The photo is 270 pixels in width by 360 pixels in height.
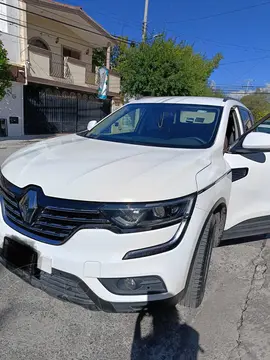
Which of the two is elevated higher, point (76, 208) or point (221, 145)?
point (221, 145)

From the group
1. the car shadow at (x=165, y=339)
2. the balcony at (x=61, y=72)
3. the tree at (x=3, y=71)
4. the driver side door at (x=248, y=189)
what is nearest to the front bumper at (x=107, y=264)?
the car shadow at (x=165, y=339)

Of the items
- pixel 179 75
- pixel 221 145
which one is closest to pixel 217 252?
pixel 221 145

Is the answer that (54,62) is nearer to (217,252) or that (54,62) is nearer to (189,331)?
(217,252)

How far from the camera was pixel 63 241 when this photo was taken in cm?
188

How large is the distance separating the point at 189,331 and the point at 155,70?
13379 mm

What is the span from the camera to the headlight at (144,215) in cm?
181

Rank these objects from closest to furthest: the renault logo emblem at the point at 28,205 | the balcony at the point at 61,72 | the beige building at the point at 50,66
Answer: the renault logo emblem at the point at 28,205 < the beige building at the point at 50,66 < the balcony at the point at 61,72

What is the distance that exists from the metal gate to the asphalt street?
557 inches

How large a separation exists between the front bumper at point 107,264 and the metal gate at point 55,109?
48.6 ft

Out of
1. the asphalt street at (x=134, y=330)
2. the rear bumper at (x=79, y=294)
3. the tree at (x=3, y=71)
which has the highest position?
the tree at (x=3, y=71)

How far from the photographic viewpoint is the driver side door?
9.01 feet

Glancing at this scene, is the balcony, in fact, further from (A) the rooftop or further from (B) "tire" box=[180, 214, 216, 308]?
(B) "tire" box=[180, 214, 216, 308]

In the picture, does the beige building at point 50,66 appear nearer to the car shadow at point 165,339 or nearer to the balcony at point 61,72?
the balcony at point 61,72

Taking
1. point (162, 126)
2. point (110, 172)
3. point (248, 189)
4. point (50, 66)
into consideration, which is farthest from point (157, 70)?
point (110, 172)
